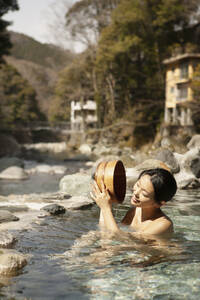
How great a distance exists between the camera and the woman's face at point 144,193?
3768mm

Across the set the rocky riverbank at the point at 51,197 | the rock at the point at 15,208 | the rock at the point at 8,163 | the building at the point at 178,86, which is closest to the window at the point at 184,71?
the building at the point at 178,86

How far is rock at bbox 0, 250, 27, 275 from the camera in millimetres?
3105

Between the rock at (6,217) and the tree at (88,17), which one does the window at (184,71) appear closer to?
the tree at (88,17)

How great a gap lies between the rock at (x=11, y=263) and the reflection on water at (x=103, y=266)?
2.6 inches

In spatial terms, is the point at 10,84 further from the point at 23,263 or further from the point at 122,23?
the point at 23,263


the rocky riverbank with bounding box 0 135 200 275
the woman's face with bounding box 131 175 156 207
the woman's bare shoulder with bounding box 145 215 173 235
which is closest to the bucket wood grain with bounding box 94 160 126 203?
the woman's face with bounding box 131 175 156 207

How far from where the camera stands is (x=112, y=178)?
12.5 ft

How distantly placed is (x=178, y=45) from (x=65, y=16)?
10627 millimetres

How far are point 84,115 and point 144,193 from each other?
3225 centimetres

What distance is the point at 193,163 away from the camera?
1023 cm

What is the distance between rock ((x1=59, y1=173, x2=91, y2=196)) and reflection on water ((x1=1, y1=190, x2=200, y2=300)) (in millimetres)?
3106

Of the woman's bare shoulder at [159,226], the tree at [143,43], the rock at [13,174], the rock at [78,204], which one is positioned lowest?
the rock at [13,174]

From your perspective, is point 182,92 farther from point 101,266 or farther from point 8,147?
point 101,266

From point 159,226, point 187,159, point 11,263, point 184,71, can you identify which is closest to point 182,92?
point 184,71
